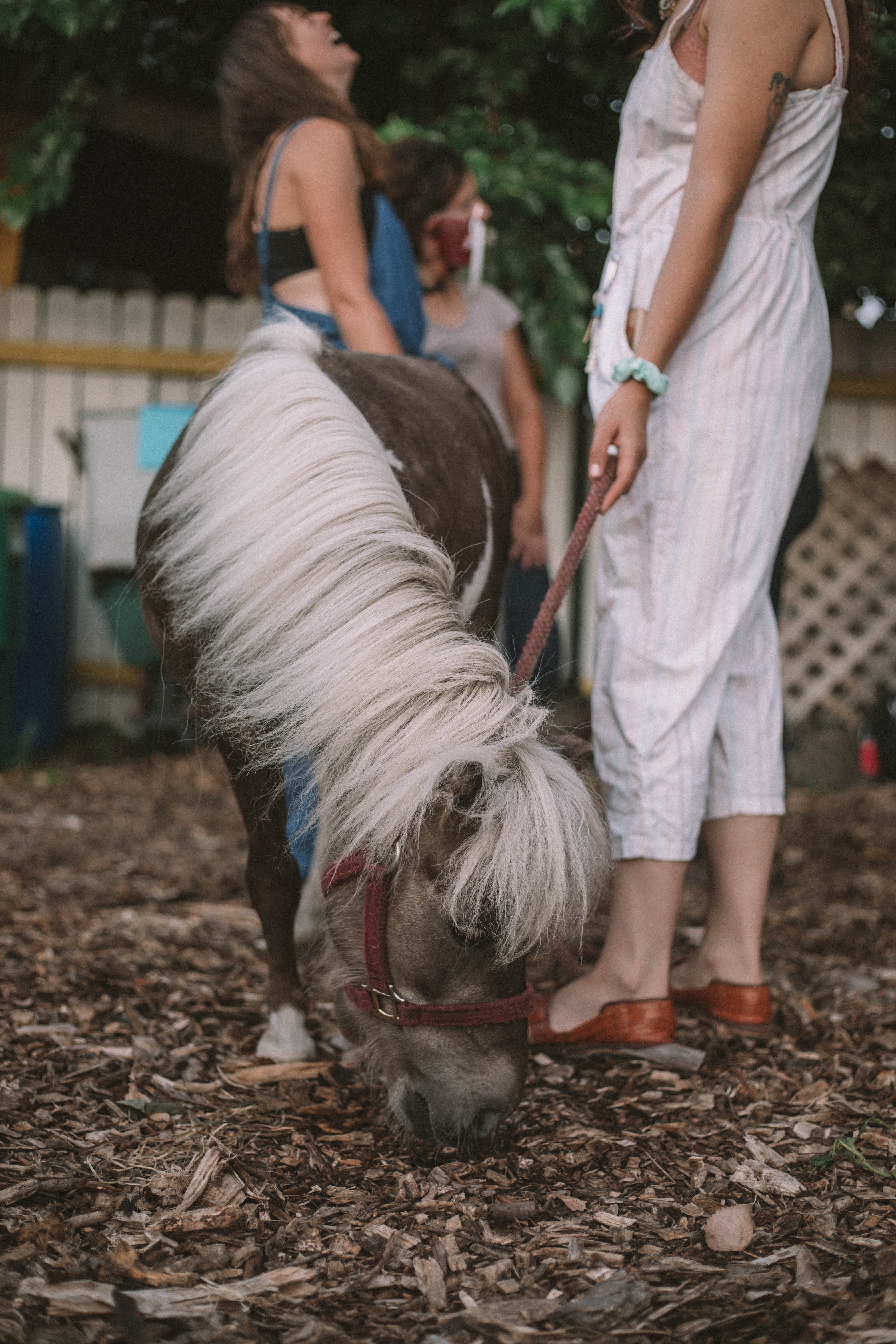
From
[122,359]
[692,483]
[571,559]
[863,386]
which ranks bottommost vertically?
[571,559]

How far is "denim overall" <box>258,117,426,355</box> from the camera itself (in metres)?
2.64

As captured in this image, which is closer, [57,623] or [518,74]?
[518,74]

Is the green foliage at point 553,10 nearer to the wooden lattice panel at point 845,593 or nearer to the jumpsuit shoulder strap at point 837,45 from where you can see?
the jumpsuit shoulder strap at point 837,45

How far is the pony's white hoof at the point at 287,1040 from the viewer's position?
2154 mm

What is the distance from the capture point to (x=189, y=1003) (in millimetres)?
2457

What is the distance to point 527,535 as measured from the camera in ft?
13.0

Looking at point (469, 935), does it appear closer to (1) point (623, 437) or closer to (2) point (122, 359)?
(1) point (623, 437)

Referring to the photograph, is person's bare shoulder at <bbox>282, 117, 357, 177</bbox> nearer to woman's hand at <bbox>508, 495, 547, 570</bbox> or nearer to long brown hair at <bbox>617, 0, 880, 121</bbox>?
long brown hair at <bbox>617, 0, 880, 121</bbox>

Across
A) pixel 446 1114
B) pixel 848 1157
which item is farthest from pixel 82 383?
pixel 848 1157

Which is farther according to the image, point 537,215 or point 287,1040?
point 537,215

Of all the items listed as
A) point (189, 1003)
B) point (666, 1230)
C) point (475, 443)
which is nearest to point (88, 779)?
point (189, 1003)

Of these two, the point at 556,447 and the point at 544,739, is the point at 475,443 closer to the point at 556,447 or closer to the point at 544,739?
the point at 544,739

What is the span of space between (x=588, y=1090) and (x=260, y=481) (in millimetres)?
1243

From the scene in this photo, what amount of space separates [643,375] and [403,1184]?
137 centimetres
